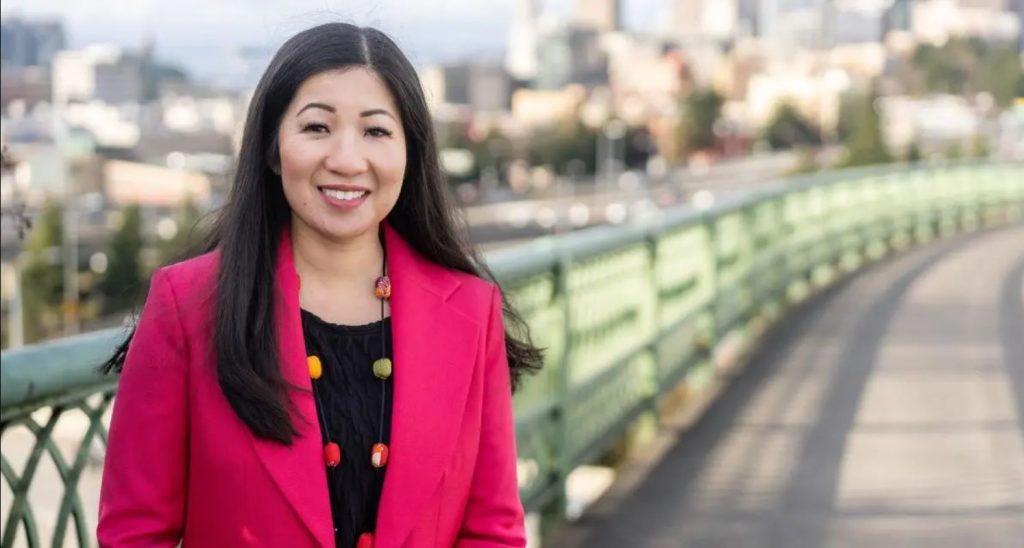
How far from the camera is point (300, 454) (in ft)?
7.78

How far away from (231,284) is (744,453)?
5.42 meters

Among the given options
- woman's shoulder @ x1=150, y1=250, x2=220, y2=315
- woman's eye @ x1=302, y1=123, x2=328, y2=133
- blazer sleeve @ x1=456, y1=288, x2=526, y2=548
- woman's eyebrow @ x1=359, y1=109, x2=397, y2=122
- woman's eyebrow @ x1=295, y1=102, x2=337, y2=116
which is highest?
woman's eyebrow @ x1=295, y1=102, x2=337, y2=116

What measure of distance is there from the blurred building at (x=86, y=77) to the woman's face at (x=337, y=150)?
1781mm

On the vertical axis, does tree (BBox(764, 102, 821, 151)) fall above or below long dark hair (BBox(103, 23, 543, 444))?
below

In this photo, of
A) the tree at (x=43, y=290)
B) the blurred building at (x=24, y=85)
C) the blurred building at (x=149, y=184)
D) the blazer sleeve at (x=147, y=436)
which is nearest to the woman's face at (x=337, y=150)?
the blazer sleeve at (x=147, y=436)

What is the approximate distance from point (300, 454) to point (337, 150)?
0.41 metres

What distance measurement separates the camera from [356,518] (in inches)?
96.3

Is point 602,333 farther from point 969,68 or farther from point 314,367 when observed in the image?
point 969,68

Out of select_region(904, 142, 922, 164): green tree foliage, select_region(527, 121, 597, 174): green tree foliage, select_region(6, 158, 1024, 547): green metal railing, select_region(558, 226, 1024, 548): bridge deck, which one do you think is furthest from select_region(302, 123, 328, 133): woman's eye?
select_region(527, 121, 597, 174): green tree foliage

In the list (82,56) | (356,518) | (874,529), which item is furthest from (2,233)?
(874,529)

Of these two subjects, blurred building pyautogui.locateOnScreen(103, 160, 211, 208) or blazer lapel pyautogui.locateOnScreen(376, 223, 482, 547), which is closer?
blazer lapel pyautogui.locateOnScreen(376, 223, 482, 547)

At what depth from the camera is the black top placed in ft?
8.00

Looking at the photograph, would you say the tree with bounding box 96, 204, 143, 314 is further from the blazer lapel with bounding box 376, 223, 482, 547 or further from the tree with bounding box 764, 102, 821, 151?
the blazer lapel with bounding box 376, 223, 482, 547

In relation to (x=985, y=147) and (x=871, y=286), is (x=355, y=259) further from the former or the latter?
(x=985, y=147)
